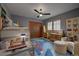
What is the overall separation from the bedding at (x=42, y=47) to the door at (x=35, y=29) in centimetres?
7

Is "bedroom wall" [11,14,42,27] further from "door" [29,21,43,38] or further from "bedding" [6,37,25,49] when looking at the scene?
"bedding" [6,37,25,49]

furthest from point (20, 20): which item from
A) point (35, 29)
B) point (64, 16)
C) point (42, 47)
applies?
point (64, 16)

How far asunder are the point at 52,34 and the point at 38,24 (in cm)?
28

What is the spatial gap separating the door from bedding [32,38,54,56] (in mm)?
68

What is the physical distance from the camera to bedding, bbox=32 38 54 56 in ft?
6.00

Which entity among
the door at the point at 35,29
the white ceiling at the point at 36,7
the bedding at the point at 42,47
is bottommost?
the bedding at the point at 42,47

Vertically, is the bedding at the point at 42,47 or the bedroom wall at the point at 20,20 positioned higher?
the bedroom wall at the point at 20,20

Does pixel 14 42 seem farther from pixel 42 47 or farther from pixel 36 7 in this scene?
pixel 36 7

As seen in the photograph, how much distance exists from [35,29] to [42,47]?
311 millimetres

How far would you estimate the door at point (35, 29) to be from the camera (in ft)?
6.05

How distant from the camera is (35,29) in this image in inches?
73.3

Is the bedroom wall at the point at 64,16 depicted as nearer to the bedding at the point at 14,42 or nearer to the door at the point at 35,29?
the door at the point at 35,29

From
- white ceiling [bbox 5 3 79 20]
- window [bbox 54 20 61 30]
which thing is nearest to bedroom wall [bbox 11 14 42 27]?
white ceiling [bbox 5 3 79 20]

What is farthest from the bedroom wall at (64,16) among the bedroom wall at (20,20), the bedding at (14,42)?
the bedding at (14,42)
